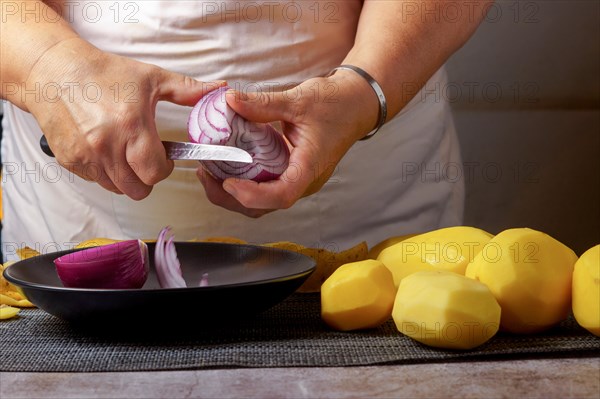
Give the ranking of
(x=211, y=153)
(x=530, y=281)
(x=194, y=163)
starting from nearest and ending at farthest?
(x=530, y=281) < (x=211, y=153) < (x=194, y=163)

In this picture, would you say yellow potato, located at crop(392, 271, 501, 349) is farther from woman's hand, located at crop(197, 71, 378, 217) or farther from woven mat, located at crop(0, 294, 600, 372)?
woman's hand, located at crop(197, 71, 378, 217)

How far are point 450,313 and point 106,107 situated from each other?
0.41 metres

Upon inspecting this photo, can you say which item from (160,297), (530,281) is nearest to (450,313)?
(530,281)

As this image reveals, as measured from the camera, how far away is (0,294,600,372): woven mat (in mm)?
588

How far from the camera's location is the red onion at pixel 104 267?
670 mm

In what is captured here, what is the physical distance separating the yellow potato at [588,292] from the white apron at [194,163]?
1.74 feet

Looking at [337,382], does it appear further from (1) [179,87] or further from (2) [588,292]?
(1) [179,87]

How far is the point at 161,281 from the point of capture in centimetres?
74

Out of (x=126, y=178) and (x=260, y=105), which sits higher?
(x=260, y=105)

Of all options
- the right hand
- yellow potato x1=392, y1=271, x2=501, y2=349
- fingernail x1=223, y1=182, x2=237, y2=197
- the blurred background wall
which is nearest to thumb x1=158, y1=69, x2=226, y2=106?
the right hand

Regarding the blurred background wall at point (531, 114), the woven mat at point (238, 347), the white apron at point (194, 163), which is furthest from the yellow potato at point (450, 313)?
the blurred background wall at point (531, 114)

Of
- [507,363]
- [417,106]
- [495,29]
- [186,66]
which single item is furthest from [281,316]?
[495,29]

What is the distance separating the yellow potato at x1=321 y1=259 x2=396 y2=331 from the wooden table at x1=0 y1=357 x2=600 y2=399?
0.10 meters

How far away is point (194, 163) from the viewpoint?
1.08 meters
